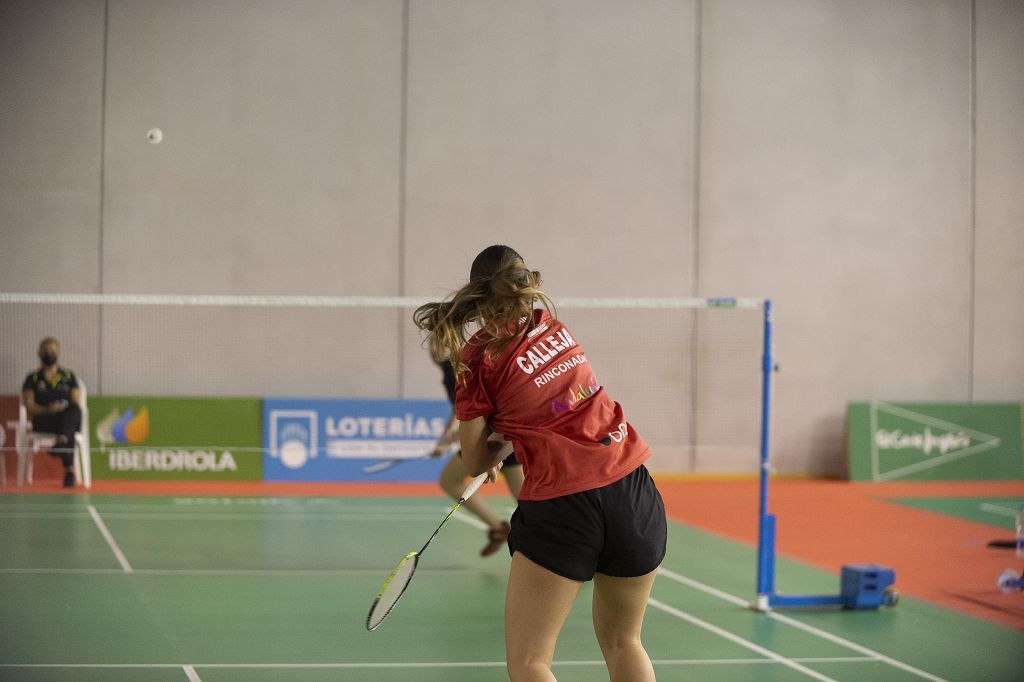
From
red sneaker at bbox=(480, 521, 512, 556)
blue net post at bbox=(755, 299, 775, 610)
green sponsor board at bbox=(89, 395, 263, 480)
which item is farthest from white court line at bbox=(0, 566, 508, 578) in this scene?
green sponsor board at bbox=(89, 395, 263, 480)

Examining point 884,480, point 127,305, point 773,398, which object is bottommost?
point 884,480

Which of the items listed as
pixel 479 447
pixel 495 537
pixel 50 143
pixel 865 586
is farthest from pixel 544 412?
pixel 50 143

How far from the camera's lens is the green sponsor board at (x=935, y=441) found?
14984 mm

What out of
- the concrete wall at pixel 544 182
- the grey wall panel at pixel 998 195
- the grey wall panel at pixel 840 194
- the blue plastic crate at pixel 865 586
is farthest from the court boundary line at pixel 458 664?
the grey wall panel at pixel 998 195

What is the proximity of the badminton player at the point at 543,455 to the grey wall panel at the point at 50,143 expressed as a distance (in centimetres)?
1180

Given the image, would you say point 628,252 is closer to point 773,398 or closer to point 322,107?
point 773,398

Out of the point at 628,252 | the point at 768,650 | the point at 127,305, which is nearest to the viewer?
the point at 768,650

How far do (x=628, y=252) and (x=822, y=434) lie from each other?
3.66m

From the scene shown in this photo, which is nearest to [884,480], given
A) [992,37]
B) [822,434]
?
[822,434]

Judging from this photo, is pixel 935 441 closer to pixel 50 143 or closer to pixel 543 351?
pixel 50 143

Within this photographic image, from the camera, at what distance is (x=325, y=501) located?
478 inches

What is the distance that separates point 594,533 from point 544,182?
11.9m

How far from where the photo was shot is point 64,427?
1202 cm

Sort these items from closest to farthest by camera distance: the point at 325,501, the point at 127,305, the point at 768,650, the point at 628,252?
the point at 768,650, the point at 325,501, the point at 127,305, the point at 628,252
